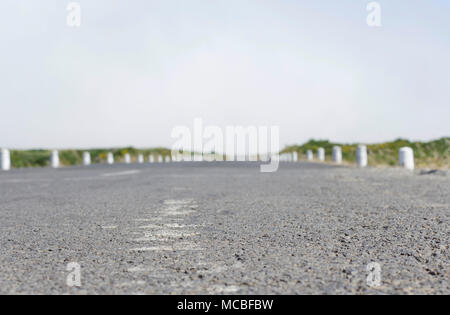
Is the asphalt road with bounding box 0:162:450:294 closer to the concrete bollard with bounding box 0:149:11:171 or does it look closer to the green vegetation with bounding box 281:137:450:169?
the concrete bollard with bounding box 0:149:11:171

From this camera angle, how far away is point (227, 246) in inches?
129

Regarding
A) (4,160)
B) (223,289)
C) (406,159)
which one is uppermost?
(4,160)

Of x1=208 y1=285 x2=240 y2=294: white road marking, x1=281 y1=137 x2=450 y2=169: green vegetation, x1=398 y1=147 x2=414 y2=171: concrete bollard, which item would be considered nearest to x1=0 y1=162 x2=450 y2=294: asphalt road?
x1=208 y1=285 x2=240 y2=294: white road marking

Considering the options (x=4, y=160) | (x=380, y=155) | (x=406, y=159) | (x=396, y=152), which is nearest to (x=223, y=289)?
(x=406, y=159)

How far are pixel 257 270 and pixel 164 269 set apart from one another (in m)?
0.53

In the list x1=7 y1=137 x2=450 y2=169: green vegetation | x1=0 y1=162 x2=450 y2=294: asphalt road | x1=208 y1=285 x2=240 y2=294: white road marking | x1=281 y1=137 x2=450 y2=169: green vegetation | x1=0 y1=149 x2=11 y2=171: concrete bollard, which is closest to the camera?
x1=208 y1=285 x2=240 y2=294: white road marking

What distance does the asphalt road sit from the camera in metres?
2.35

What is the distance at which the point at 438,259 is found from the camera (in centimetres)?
284

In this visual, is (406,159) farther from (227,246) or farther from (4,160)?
(4,160)

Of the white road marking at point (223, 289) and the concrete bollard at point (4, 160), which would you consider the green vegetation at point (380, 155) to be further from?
the white road marking at point (223, 289)

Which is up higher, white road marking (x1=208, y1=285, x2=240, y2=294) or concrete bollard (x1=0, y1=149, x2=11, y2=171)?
Answer: concrete bollard (x1=0, y1=149, x2=11, y2=171)

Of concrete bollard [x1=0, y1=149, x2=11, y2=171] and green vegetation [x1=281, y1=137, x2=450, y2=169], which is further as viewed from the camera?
green vegetation [x1=281, y1=137, x2=450, y2=169]
